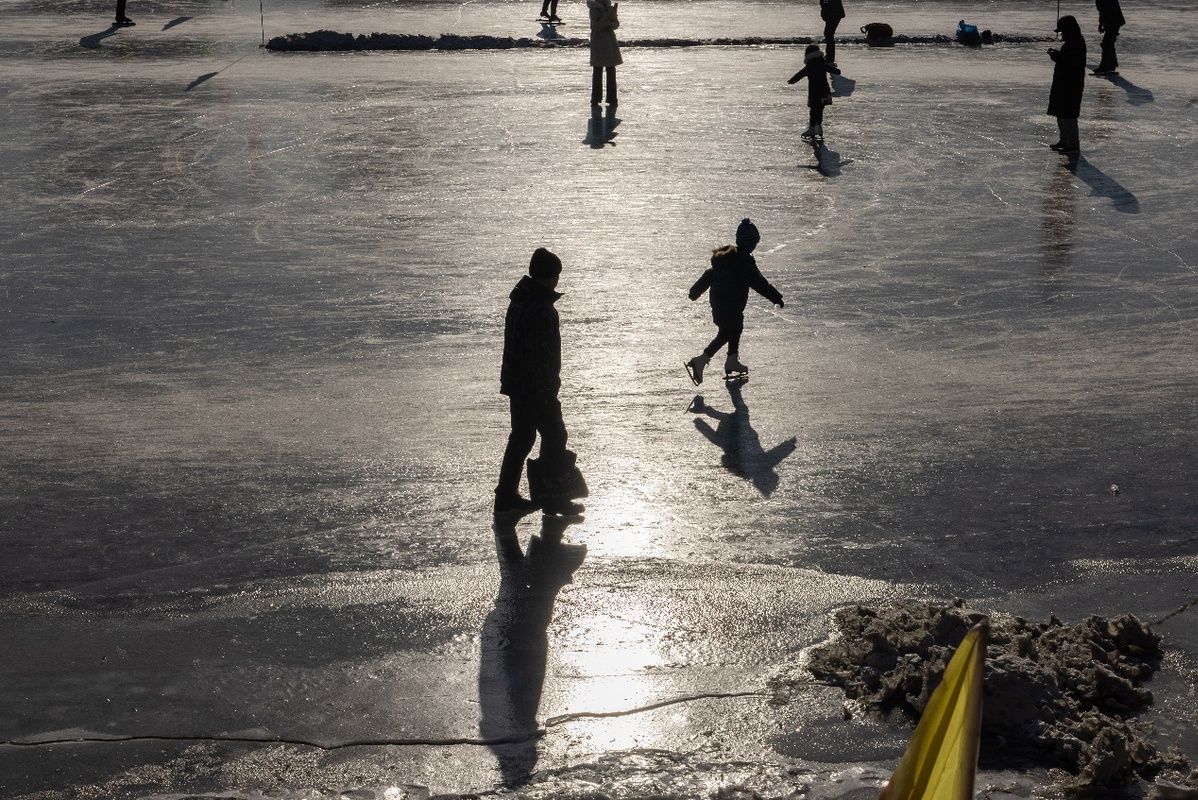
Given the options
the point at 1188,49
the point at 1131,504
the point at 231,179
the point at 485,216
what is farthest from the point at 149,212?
the point at 1188,49

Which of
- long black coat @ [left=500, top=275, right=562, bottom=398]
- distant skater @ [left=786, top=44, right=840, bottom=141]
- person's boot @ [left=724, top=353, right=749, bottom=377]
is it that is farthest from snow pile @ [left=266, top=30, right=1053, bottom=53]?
long black coat @ [left=500, top=275, right=562, bottom=398]

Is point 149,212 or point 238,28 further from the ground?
point 238,28

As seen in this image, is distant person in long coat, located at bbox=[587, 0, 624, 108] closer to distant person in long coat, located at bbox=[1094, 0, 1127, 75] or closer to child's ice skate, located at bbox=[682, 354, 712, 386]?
distant person in long coat, located at bbox=[1094, 0, 1127, 75]

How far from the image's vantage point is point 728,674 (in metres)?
6.12

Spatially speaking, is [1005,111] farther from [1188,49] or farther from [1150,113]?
[1188,49]

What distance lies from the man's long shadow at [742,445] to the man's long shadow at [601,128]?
9.92m

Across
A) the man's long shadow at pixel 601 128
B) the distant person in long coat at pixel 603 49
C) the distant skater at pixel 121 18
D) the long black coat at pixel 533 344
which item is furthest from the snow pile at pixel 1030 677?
the distant skater at pixel 121 18

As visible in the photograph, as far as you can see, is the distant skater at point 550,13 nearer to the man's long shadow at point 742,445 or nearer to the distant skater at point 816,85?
the distant skater at point 816,85

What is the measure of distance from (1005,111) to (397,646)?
17.7 m

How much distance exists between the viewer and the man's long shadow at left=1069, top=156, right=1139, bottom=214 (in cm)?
1591

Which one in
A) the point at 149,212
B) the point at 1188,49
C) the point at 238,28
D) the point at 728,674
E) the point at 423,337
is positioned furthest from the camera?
Answer: the point at 238,28

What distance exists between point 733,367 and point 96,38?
22.5 metres

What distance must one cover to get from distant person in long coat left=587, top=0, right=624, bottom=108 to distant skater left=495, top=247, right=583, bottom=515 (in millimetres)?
13912

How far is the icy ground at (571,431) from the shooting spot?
581cm
